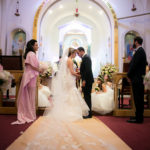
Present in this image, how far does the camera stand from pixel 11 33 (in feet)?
34.9

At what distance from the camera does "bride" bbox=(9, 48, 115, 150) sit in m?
2.41

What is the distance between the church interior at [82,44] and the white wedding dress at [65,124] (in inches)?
5.4

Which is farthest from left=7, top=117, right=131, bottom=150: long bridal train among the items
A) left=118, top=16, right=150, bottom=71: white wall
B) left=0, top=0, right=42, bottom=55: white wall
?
left=0, top=0, right=42, bottom=55: white wall

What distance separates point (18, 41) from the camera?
10.7 meters

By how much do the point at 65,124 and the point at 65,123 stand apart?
0.10 m

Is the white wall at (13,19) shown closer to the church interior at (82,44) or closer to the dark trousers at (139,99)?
the church interior at (82,44)

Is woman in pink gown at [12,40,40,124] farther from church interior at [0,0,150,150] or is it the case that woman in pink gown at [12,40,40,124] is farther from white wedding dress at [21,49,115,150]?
white wedding dress at [21,49,115,150]

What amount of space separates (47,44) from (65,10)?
9.45 feet

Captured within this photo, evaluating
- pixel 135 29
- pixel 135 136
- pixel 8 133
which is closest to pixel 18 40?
pixel 135 29

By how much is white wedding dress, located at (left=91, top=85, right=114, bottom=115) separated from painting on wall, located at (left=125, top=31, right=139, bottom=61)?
5929mm

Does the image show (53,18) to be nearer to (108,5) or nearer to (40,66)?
(108,5)

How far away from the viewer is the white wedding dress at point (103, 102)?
5059 millimetres

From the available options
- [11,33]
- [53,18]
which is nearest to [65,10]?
[53,18]

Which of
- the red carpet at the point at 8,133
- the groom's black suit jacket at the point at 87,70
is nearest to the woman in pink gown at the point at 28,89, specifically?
the red carpet at the point at 8,133
